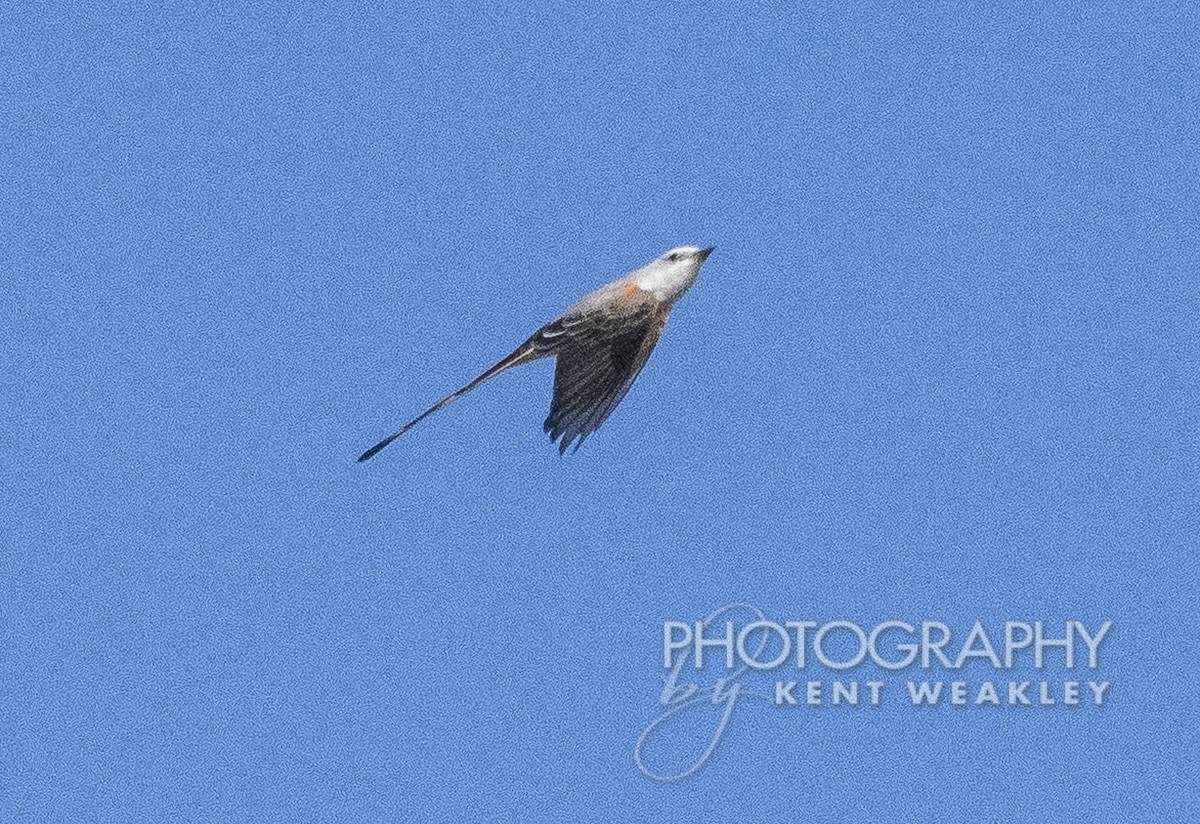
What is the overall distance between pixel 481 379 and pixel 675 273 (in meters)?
0.71

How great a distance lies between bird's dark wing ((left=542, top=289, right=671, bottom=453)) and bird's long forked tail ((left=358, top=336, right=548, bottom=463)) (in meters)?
0.09

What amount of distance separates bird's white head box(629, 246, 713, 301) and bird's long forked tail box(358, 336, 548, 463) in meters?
0.40

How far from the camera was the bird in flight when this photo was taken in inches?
203

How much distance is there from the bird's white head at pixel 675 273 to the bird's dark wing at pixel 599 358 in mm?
37

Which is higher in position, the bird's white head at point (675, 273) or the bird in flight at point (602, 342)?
the bird's white head at point (675, 273)

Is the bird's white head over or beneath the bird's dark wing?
over

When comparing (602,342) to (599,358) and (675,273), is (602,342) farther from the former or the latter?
(675,273)

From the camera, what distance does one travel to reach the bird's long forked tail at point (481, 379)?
16.2ft

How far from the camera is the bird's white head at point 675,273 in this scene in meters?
5.19

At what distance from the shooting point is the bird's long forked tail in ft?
16.2

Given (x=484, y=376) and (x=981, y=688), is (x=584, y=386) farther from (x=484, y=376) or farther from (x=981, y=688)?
(x=981, y=688)

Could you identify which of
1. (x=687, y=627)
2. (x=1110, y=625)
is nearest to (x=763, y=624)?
(x=687, y=627)

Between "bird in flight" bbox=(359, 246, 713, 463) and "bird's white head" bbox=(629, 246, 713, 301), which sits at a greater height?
"bird's white head" bbox=(629, 246, 713, 301)

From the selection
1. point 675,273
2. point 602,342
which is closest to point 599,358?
point 602,342
